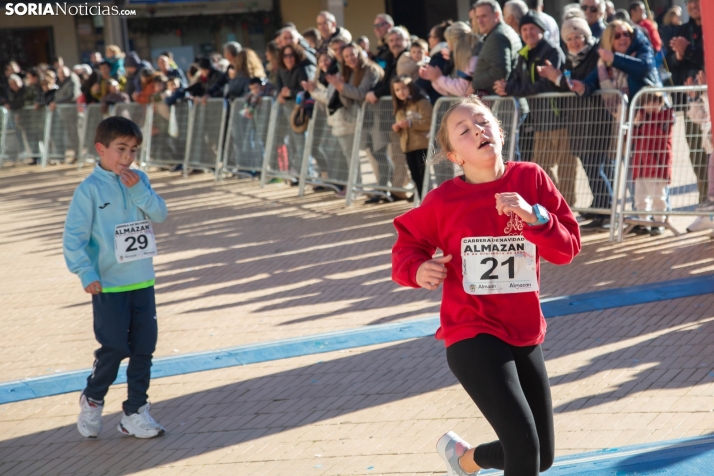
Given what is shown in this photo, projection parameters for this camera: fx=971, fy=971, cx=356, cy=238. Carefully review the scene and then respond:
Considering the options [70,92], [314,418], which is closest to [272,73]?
[70,92]

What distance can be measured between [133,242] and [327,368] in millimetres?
1533

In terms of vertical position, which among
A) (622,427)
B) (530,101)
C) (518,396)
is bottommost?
(622,427)

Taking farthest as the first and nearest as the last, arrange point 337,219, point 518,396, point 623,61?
point 337,219 < point 623,61 < point 518,396

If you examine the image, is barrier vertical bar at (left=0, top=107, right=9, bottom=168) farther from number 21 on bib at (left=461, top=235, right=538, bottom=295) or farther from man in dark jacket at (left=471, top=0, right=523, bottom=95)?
number 21 on bib at (left=461, top=235, right=538, bottom=295)

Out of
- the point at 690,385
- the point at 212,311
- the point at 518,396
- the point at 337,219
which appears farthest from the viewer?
the point at 337,219

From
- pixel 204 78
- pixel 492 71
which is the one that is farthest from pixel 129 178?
pixel 204 78

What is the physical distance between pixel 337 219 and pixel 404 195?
3.66ft

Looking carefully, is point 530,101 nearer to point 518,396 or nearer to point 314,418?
point 314,418

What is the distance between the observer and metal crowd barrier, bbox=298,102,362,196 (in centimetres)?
1188

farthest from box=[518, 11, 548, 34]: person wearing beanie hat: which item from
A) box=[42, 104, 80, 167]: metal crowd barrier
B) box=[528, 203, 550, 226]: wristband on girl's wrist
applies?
box=[42, 104, 80, 167]: metal crowd barrier

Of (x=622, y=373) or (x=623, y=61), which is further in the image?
(x=623, y=61)

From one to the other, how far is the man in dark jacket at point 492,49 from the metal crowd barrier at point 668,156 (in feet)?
4.82

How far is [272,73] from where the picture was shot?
13.9m

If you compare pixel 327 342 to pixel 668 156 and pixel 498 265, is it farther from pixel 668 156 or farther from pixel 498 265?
pixel 668 156
